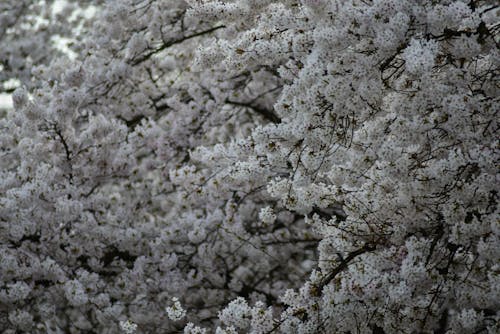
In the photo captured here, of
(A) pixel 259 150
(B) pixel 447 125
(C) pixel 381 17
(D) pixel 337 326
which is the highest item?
(C) pixel 381 17

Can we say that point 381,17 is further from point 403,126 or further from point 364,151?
point 364,151

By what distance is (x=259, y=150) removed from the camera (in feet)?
13.1

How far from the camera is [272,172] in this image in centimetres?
452

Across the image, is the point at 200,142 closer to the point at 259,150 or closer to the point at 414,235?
the point at 259,150

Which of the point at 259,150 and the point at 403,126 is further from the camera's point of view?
the point at 259,150

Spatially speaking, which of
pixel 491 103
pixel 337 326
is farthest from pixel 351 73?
pixel 337 326

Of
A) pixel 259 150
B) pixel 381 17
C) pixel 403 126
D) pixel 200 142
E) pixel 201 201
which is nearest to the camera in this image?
pixel 381 17

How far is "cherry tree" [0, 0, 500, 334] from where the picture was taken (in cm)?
333

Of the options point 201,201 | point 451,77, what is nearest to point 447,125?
point 451,77

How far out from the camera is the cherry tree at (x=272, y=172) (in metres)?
3.33

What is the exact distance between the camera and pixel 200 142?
6.91 metres

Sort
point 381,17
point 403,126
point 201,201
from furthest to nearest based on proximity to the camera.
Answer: point 201,201 < point 403,126 < point 381,17

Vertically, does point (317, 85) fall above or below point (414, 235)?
above

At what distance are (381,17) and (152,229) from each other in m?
3.95
